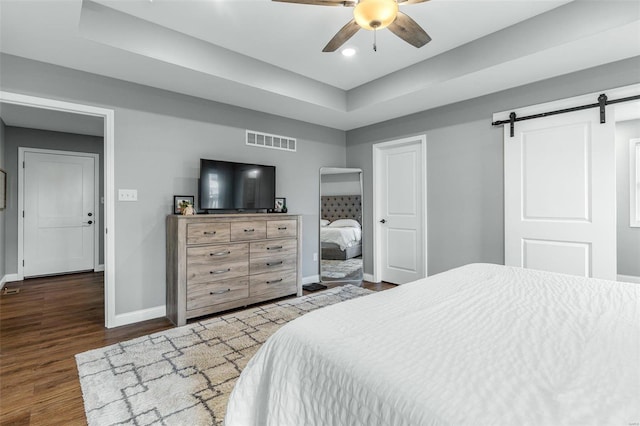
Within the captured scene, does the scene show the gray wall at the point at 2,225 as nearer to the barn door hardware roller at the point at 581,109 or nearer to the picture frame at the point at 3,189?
the picture frame at the point at 3,189

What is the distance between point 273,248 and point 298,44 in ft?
7.07

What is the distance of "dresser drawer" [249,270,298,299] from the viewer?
138 inches

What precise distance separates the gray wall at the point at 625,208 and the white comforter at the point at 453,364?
3.68 metres

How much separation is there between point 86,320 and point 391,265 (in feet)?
12.1

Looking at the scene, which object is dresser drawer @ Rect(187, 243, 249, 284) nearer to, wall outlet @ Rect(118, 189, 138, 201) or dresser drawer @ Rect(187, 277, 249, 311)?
dresser drawer @ Rect(187, 277, 249, 311)

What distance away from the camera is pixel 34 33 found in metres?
2.26

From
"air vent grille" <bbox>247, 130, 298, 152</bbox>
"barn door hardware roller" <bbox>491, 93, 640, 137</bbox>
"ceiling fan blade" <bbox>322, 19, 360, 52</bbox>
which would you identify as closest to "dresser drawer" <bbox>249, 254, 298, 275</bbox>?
"air vent grille" <bbox>247, 130, 298, 152</bbox>

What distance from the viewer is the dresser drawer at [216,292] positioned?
304 centimetres

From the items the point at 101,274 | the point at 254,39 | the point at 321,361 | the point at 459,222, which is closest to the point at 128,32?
the point at 254,39

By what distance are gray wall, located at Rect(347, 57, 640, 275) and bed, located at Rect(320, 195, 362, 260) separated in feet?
3.76

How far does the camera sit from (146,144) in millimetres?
3174

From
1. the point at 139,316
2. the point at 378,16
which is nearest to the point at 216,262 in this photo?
the point at 139,316

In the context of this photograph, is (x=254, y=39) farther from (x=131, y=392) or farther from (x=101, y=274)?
(x=101, y=274)

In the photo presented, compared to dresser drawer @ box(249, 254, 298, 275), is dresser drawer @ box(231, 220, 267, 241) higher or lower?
higher
